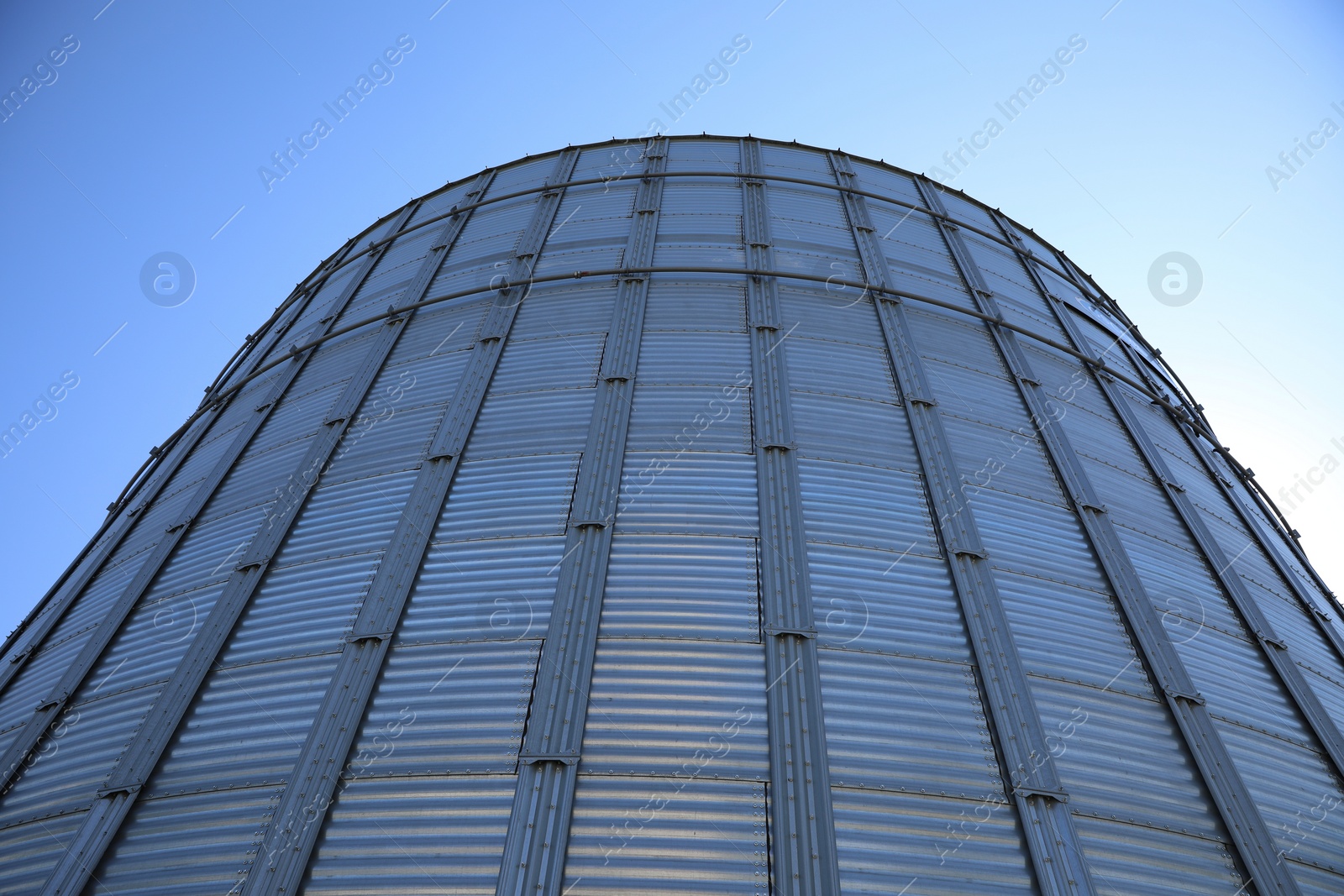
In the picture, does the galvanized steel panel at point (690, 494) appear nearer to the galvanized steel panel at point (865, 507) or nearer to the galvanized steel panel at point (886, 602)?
the galvanized steel panel at point (865, 507)

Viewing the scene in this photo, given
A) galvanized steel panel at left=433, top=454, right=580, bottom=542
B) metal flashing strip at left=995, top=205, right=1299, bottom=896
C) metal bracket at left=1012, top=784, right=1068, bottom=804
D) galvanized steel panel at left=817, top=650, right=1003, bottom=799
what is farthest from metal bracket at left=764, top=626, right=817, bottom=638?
metal flashing strip at left=995, top=205, right=1299, bottom=896

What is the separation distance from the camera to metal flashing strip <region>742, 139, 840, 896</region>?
16.0ft

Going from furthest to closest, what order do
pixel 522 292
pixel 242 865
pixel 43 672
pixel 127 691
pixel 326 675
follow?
pixel 522 292, pixel 43 672, pixel 127 691, pixel 326 675, pixel 242 865

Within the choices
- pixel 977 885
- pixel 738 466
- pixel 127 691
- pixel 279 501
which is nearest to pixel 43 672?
pixel 127 691

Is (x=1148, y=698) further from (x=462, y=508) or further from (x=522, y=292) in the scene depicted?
(x=522, y=292)

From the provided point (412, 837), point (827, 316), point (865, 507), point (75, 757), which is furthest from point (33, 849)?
point (827, 316)

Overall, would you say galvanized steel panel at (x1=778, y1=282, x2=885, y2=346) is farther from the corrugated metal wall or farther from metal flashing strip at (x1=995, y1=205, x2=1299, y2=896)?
metal flashing strip at (x1=995, y1=205, x2=1299, y2=896)

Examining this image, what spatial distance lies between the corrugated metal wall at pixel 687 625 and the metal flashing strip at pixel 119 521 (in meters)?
0.12

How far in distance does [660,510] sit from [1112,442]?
611 centimetres

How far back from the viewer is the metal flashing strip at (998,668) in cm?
509

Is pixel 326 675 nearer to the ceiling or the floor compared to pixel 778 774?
nearer to the ceiling

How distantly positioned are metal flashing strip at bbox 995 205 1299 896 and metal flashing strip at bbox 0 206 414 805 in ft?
31.0

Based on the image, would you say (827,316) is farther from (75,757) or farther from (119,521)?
(119,521)

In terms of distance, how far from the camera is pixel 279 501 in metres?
8.34
